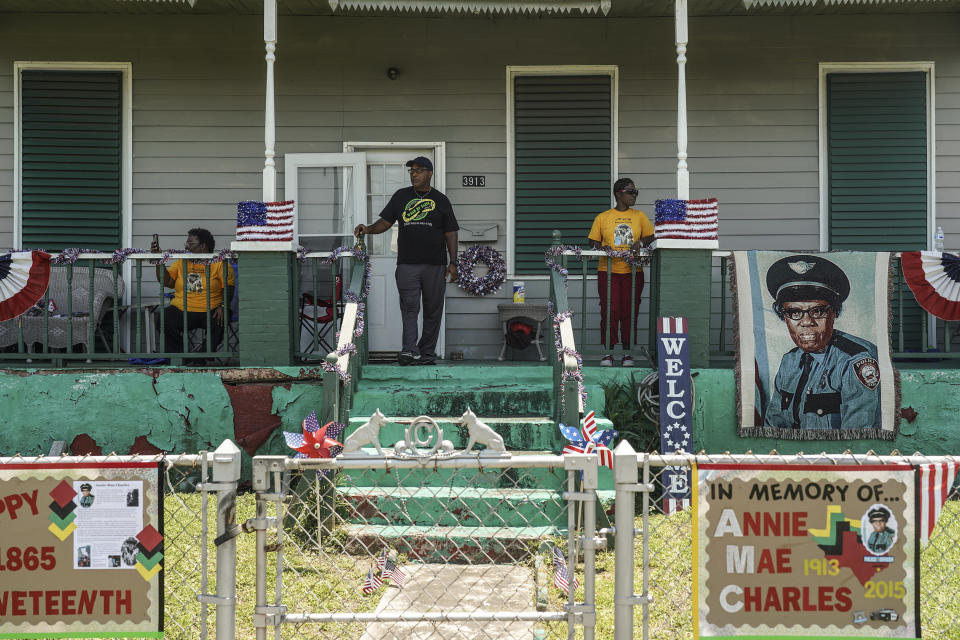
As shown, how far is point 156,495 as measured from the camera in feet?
9.61

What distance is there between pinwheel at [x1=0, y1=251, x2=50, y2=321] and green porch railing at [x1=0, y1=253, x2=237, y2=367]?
0.12 meters

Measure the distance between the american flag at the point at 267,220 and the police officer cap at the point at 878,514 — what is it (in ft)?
17.7

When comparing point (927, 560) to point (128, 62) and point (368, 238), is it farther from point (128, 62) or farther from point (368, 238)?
point (128, 62)

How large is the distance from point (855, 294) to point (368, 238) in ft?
14.1

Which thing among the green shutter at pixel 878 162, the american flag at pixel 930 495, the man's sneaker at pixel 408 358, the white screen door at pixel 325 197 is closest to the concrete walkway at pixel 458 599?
the american flag at pixel 930 495

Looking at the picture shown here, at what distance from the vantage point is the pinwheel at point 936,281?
7.48 meters

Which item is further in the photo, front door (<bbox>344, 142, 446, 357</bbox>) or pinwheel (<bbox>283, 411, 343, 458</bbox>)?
front door (<bbox>344, 142, 446, 357</bbox>)

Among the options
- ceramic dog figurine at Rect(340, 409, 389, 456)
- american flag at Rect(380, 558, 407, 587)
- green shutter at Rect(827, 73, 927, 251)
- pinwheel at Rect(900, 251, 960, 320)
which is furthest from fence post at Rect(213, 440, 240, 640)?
green shutter at Rect(827, 73, 927, 251)

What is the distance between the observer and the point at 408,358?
7.54 metres

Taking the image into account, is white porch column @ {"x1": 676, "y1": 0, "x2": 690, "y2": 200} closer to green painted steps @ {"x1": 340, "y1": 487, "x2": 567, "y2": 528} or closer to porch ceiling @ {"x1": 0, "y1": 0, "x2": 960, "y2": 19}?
porch ceiling @ {"x1": 0, "y1": 0, "x2": 960, "y2": 19}

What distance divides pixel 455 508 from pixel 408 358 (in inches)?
75.2

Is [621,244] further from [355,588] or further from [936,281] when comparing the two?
[355,588]

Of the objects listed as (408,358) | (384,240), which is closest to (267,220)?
(408,358)

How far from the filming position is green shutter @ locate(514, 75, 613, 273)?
9.01 m
